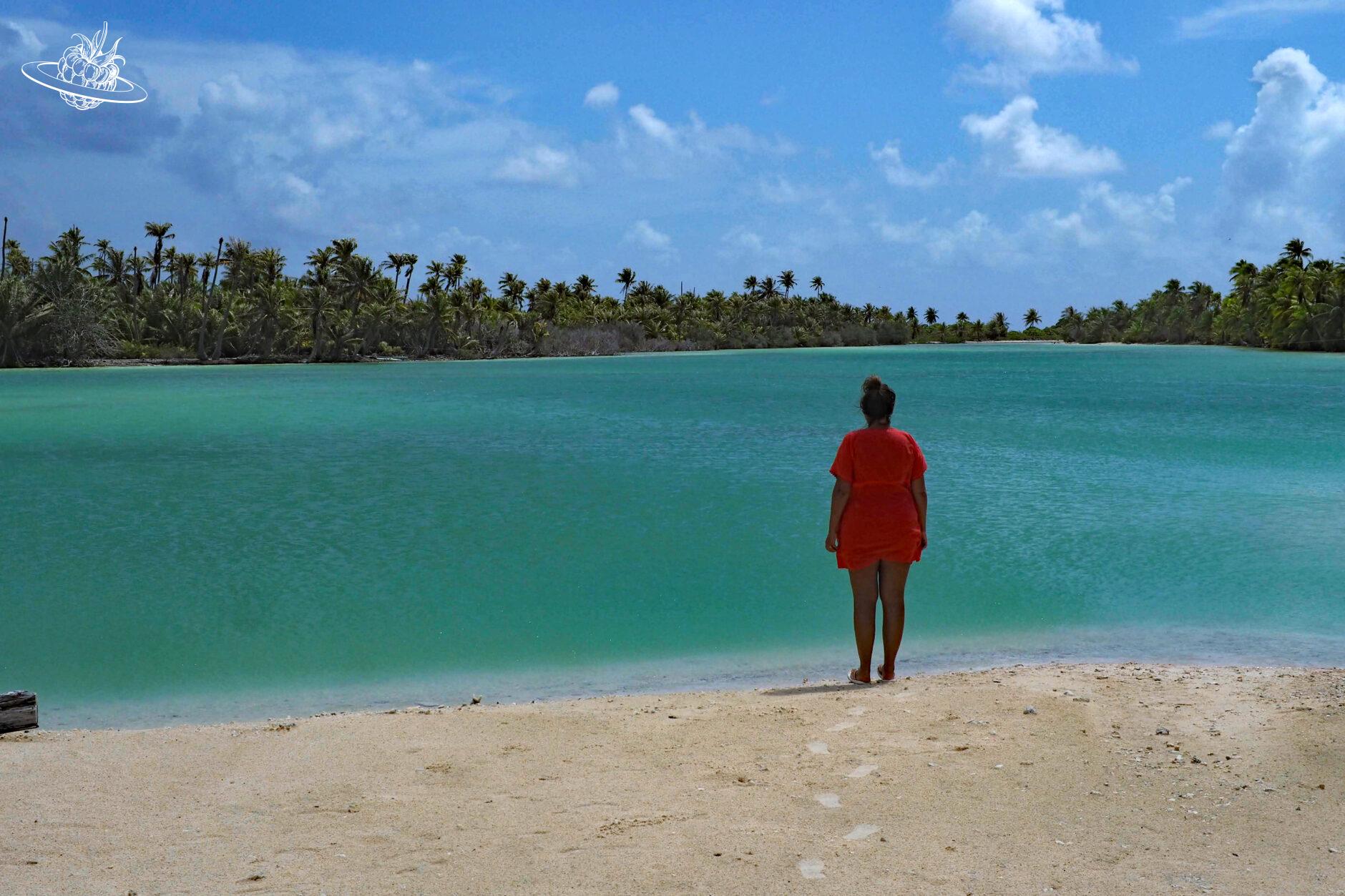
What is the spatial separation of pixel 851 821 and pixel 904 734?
1.33m

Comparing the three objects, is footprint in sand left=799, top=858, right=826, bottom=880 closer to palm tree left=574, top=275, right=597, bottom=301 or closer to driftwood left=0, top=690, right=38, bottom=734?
driftwood left=0, top=690, right=38, bottom=734

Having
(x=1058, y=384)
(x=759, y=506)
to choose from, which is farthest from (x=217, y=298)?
(x=759, y=506)

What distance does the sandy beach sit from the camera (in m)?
4.23

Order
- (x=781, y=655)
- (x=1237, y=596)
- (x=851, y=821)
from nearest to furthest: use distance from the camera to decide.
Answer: (x=851, y=821) → (x=781, y=655) → (x=1237, y=596)

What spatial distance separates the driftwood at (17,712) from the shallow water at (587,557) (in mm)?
1316

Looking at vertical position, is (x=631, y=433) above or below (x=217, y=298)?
below

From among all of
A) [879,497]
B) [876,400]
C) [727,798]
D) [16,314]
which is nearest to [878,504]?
[879,497]

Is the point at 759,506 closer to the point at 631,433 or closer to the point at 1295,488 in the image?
the point at 1295,488

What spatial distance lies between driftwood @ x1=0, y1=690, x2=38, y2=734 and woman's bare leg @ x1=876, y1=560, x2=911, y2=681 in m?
5.14

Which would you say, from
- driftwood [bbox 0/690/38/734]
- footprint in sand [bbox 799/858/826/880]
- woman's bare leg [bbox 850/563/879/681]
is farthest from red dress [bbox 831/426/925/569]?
driftwood [bbox 0/690/38/734]

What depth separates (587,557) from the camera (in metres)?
14.5

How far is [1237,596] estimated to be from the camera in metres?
11.8

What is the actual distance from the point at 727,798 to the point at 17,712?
4.50m

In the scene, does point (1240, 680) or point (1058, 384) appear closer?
point (1240, 680)
